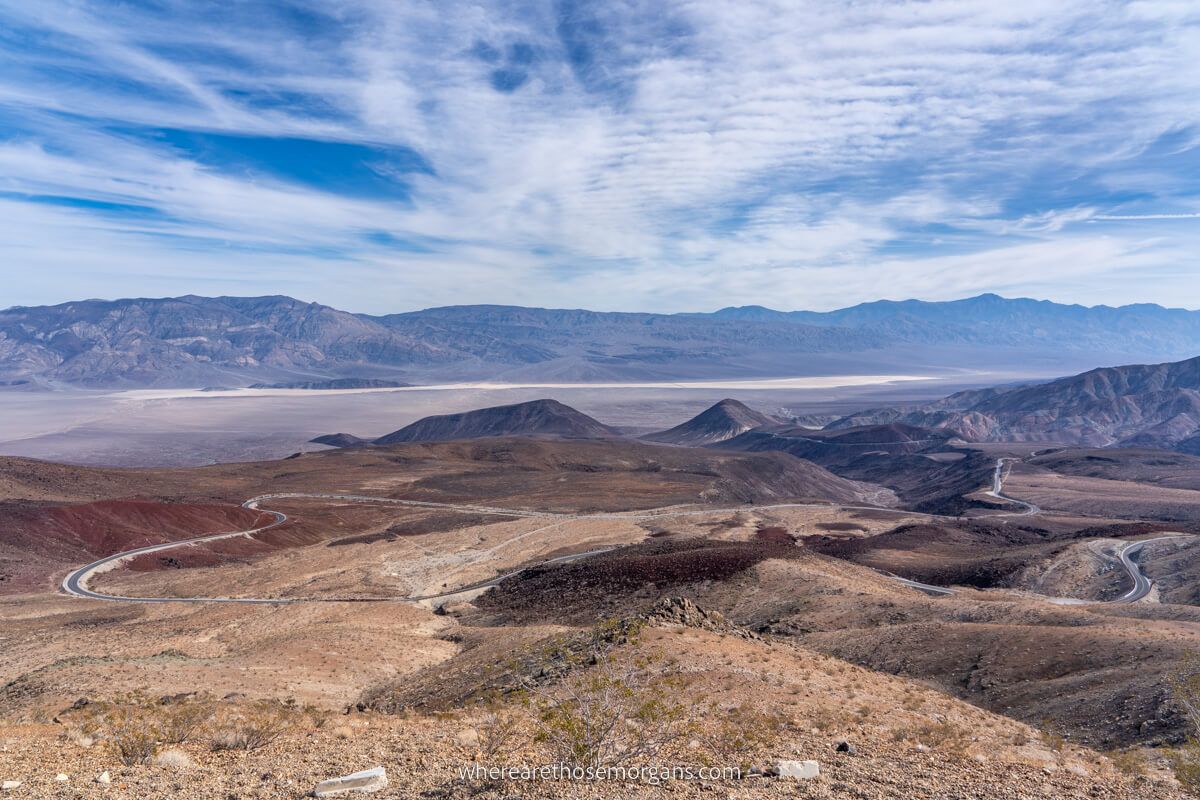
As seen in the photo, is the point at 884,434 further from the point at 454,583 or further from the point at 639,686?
the point at 639,686

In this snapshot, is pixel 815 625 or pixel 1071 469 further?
pixel 1071 469

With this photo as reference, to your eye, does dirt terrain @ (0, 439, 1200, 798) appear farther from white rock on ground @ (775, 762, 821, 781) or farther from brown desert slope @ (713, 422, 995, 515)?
brown desert slope @ (713, 422, 995, 515)

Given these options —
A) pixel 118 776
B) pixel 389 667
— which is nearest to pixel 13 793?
pixel 118 776

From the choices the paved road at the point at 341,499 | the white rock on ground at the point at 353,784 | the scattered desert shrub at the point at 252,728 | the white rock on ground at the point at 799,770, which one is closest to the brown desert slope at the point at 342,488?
the paved road at the point at 341,499

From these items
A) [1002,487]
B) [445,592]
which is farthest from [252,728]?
[1002,487]

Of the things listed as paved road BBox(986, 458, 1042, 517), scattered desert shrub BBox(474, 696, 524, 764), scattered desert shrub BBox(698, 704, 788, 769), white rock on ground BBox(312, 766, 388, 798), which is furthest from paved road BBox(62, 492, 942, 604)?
white rock on ground BBox(312, 766, 388, 798)

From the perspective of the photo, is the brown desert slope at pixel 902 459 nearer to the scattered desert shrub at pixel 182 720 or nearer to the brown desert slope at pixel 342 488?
the brown desert slope at pixel 342 488

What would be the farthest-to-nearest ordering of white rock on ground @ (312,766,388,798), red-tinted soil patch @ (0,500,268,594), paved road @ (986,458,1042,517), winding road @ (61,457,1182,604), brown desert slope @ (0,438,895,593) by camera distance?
paved road @ (986,458,1042,517)
brown desert slope @ (0,438,895,593)
red-tinted soil patch @ (0,500,268,594)
winding road @ (61,457,1182,604)
white rock on ground @ (312,766,388,798)
